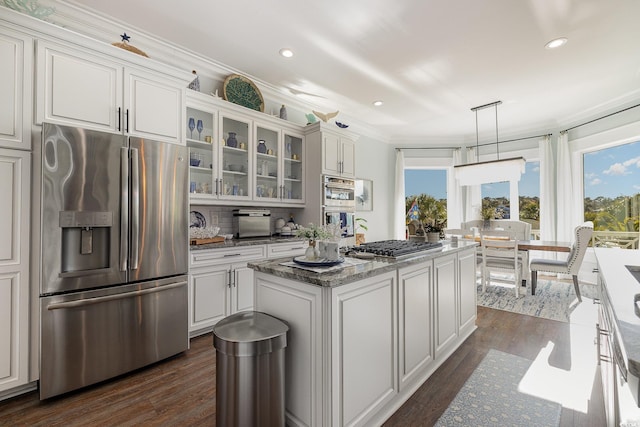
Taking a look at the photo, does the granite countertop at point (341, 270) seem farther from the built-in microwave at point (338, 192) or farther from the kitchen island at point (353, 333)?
the built-in microwave at point (338, 192)

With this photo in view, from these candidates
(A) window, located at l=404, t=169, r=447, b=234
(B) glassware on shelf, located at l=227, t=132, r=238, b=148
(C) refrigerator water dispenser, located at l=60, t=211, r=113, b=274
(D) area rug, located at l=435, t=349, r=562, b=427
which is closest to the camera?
(D) area rug, located at l=435, t=349, r=562, b=427

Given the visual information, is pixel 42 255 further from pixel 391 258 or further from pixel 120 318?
pixel 391 258

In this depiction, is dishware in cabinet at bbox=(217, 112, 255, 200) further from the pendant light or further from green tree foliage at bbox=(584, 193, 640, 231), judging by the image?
green tree foliage at bbox=(584, 193, 640, 231)

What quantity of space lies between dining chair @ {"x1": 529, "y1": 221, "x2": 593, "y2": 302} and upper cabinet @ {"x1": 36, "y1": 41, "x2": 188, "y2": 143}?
4.69 meters

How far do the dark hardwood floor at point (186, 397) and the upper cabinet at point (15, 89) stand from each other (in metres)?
1.69

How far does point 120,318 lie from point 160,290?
1.03ft

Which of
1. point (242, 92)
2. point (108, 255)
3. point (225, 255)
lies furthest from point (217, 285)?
point (242, 92)

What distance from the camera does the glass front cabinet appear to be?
3.22 m

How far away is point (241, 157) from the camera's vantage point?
11.9 feet

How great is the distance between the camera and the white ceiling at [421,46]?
8.13ft

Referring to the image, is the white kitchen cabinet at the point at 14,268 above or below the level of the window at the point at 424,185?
below

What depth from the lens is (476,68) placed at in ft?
11.4

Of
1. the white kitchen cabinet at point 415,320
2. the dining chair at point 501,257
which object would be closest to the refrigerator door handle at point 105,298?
the white kitchen cabinet at point 415,320

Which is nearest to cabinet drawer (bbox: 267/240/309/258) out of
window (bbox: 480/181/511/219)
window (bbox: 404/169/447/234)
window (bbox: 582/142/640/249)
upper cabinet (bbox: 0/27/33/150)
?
upper cabinet (bbox: 0/27/33/150)
